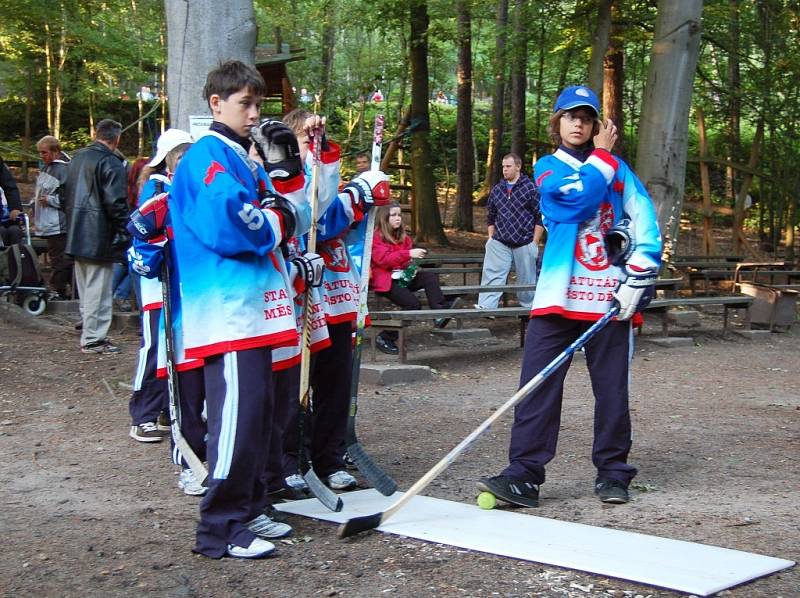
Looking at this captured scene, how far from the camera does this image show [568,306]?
5172 mm

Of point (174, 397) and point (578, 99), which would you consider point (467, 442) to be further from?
point (578, 99)

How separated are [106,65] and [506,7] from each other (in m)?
9.47

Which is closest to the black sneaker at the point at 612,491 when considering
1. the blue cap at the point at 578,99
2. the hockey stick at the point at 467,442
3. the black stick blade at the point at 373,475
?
the hockey stick at the point at 467,442

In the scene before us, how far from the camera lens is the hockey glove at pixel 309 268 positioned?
4770mm


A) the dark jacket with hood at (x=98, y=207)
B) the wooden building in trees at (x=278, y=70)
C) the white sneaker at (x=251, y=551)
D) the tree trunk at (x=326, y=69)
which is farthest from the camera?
the tree trunk at (x=326, y=69)

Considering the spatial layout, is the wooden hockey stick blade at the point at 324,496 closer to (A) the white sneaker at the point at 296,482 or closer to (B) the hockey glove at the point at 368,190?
(A) the white sneaker at the point at 296,482

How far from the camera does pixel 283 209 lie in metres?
4.29

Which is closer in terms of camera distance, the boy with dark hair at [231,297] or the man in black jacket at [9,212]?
the boy with dark hair at [231,297]

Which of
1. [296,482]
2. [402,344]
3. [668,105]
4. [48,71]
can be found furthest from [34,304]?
[48,71]

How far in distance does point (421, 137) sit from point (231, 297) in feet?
48.0

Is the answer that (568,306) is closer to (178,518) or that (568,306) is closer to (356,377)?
(356,377)

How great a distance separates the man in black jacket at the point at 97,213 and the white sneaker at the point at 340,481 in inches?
167

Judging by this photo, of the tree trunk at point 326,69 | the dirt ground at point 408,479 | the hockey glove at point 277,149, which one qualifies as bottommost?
the dirt ground at point 408,479

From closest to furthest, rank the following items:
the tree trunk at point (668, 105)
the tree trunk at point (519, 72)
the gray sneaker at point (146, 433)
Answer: the gray sneaker at point (146, 433) → the tree trunk at point (668, 105) → the tree trunk at point (519, 72)
